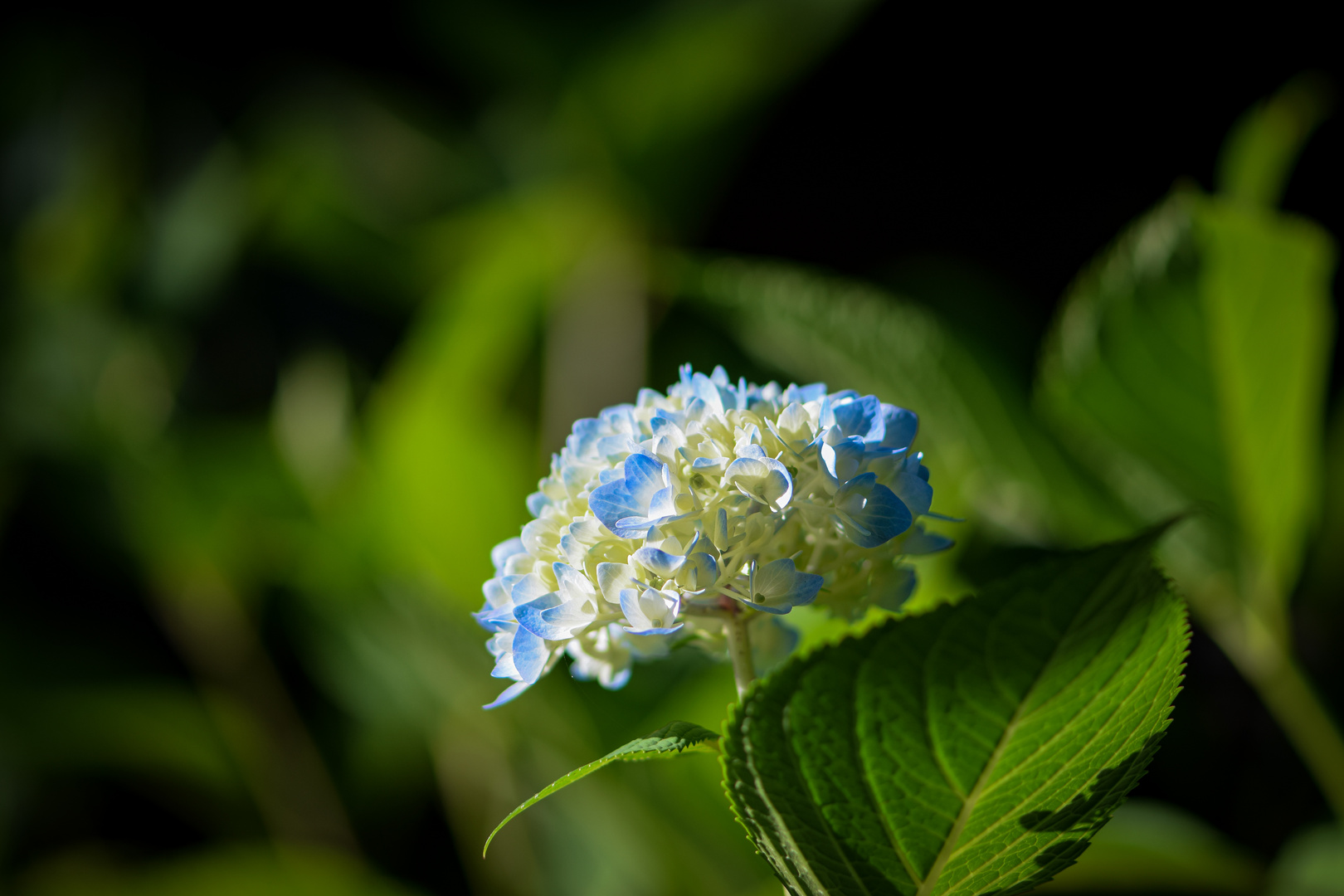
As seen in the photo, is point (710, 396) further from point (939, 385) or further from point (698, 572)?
point (939, 385)

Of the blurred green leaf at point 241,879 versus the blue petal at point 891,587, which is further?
the blurred green leaf at point 241,879

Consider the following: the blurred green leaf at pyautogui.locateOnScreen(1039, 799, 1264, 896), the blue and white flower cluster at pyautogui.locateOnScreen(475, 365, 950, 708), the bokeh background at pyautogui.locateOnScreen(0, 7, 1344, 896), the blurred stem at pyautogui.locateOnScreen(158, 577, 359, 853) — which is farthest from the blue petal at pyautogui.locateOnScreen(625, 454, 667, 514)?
the blurred stem at pyautogui.locateOnScreen(158, 577, 359, 853)

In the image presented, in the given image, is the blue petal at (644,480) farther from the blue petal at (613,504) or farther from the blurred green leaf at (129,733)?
the blurred green leaf at (129,733)

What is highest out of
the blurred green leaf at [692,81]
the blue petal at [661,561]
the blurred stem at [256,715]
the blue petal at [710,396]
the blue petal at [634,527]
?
the blurred green leaf at [692,81]

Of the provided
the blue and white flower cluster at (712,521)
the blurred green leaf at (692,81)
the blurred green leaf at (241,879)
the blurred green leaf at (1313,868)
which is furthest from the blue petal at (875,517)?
the blurred green leaf at (692,81)

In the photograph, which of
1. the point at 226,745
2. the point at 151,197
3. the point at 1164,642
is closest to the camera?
the point at 1164,642

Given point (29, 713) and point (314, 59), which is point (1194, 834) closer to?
point (29, 713)

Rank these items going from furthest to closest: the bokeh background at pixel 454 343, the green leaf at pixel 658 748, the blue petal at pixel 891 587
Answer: the bokeh background at pixel 454 343
the blue petal at pixel 891 587
the green leaf at pixel 658 748

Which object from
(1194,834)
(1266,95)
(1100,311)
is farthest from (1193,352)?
(1266,95)
